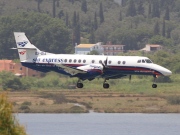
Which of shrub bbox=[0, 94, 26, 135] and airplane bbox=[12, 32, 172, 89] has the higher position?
airplane bbox=[12, 32, 172, 89]

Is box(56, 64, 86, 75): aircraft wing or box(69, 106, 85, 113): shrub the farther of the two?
box(69, 106, 85, 113): shrub

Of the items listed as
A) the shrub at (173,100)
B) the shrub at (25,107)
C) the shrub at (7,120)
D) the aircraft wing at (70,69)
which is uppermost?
the aircraft wing at (70,69)

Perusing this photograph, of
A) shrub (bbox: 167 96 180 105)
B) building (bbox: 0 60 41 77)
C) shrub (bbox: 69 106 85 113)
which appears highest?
building (bbox: 0 60 41 77)

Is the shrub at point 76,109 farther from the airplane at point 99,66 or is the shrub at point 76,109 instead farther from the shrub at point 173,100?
the airplane at point 99,66

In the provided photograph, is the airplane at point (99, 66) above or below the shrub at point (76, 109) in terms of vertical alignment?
above

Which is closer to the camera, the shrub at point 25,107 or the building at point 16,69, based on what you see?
the shrub at point 25,107

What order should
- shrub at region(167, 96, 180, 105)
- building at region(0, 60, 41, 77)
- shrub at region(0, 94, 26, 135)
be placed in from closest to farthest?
shrub at region(0, 94, 26, 135) → shrub at region(167, 96, 180, 105) → building at region(0, 60, 41, 77)

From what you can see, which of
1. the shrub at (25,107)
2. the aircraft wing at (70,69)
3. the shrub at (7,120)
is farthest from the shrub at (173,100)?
the shrub at (7,120)

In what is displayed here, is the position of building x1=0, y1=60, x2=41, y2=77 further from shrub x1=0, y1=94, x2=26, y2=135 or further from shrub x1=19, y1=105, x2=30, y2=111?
shrub x1=0, y1=94, x2=26, y2=135

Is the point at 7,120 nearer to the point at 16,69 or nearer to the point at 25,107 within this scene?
the point at 25,107

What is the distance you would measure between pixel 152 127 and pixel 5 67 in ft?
233

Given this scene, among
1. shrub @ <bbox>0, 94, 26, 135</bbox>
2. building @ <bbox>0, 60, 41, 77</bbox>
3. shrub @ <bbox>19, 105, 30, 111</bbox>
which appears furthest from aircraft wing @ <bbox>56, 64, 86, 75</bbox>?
building @ <bbox>0, 60, 41, 77</bbox>

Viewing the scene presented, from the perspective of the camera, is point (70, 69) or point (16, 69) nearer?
point (70, 69)

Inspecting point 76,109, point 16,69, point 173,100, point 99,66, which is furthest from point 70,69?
point 16,69
